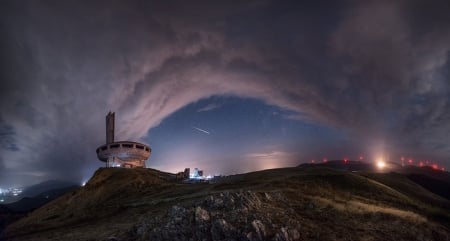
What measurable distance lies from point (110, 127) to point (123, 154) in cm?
2812

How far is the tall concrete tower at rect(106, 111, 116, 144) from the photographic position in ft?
462

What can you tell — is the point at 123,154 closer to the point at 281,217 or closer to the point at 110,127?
the point at 110,127

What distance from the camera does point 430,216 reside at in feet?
126

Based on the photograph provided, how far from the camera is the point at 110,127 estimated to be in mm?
143250

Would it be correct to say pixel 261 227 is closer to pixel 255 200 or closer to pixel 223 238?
pixel 223 238

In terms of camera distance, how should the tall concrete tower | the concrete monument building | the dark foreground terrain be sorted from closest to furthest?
the dark foreground terrain → the concrete monument building → the tall concrete tower

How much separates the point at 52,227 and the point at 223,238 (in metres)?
36.3

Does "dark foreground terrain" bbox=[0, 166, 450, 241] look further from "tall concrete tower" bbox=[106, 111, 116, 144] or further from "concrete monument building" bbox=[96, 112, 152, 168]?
"tall concrete tower" bbox=[106, 111, 116, 144]

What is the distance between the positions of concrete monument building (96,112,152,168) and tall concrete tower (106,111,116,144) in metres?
14.5

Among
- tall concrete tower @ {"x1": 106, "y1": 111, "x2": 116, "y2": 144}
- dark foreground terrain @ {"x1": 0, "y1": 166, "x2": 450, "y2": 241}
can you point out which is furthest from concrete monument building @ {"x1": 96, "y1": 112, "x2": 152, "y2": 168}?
dark foreground terrain @ {"x1": 0, "y1": 166, "x2": 450, "y2": 241}

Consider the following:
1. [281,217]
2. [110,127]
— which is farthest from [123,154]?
[281,217]

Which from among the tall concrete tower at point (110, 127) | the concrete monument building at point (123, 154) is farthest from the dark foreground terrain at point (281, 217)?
the tall concrete tower at point (110, 127)

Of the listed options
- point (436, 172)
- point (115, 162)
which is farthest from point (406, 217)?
point (436, 172)

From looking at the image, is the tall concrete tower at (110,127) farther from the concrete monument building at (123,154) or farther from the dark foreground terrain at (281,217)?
the dark foreground terrain at (281,217)
